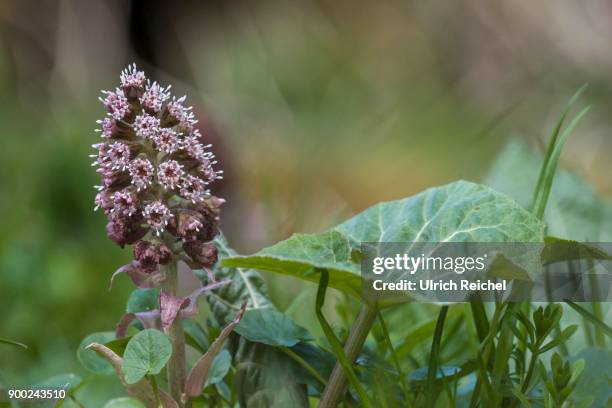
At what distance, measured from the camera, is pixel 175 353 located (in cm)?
88

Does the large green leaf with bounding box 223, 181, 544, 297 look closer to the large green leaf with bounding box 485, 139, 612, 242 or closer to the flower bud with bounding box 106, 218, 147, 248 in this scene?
the flower bud with bounding box 106, 218, 147, 248

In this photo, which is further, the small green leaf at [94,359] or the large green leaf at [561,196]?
the large green leaf at [561,196]

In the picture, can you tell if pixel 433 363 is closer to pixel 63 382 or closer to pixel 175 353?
pixel 175 353

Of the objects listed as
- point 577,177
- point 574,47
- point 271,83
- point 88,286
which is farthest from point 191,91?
point 577,177

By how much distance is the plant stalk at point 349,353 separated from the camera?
2.93ft

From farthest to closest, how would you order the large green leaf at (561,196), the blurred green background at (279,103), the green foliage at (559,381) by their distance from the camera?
the blurred green background at (279,103) < the large green leaf at (561,196) < the green foliage at (559,381)

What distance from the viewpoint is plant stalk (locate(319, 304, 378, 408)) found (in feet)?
2.93

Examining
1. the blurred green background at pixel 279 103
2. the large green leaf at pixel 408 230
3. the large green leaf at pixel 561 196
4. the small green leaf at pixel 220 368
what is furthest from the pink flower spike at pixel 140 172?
the blurred green background at pixel 279 103

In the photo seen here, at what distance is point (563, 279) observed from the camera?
1.01 meters

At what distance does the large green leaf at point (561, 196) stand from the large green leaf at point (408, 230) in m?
0.49

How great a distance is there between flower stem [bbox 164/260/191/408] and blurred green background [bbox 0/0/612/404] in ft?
2.84

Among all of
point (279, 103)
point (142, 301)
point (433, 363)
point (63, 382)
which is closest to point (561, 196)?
point (433, 363)

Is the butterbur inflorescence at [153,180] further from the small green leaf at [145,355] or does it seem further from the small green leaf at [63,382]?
the small green leaf at [63,382]

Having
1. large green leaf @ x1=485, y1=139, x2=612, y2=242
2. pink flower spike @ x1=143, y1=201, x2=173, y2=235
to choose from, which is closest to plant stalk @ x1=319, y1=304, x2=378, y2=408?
pink flower spike @ x1=143, y1=201, x2=173, y2=235
